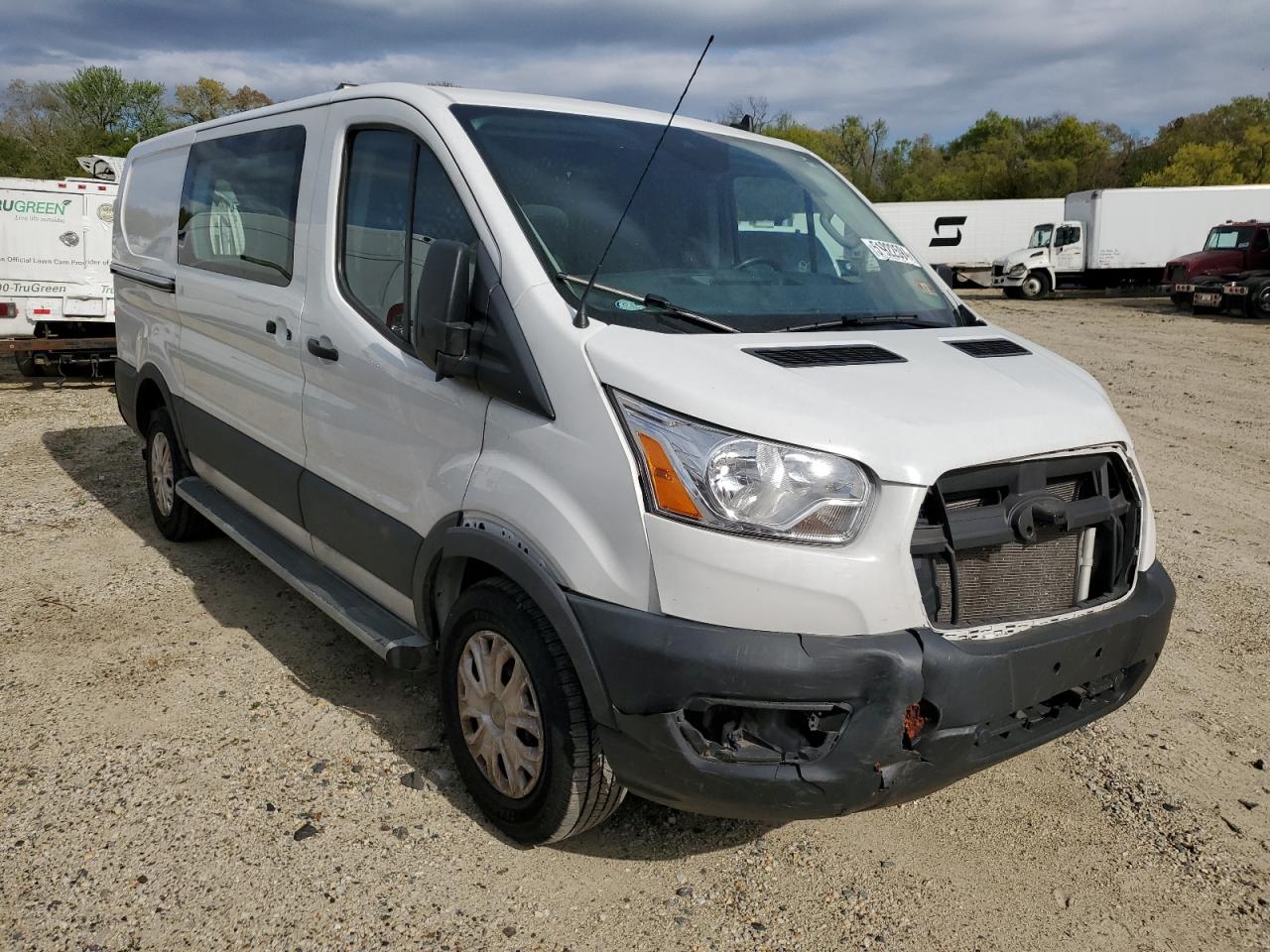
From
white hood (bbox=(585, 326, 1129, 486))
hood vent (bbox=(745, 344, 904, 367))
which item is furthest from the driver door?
hood vent (bbox=(745, 344, 904, 367))

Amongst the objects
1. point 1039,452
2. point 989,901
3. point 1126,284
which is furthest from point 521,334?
point 1126,284

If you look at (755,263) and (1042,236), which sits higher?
(1042,236)

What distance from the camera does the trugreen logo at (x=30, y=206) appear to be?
11648 millimetres

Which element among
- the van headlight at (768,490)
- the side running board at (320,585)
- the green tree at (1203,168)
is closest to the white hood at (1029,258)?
the green tree at (1203,168)

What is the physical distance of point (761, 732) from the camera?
247 cm

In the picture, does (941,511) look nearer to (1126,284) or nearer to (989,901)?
(989,901)

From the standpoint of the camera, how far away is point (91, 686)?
4113 mm

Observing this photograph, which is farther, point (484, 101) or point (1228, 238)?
point (1228, 238)

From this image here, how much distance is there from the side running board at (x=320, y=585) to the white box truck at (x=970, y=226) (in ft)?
103

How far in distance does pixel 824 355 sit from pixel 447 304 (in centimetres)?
105

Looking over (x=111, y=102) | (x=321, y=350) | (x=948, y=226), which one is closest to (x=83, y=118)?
(x=111, y=102)

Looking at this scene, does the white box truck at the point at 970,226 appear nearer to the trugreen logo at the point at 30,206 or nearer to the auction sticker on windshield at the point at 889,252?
the trugreen logo at the point at 30,206

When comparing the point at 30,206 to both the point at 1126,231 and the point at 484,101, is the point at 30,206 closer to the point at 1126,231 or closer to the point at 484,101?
the point at 484,101

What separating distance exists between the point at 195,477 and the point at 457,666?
293 cm
